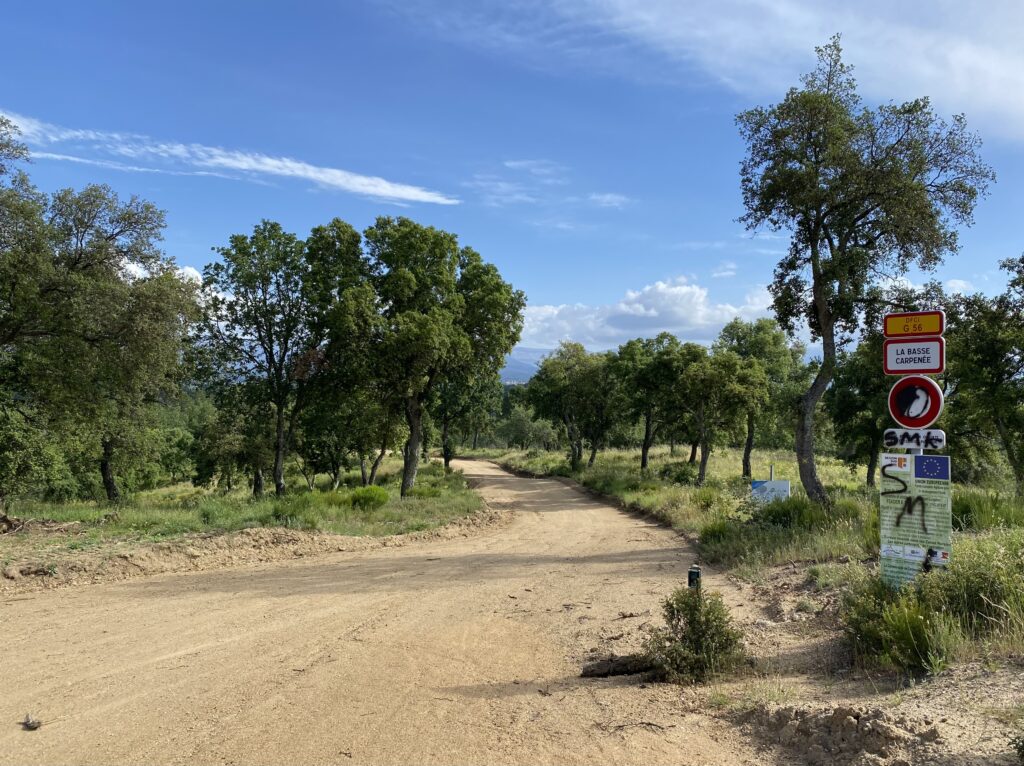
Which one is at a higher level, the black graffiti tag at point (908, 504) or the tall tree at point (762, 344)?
the tall tree at point (762, 344)

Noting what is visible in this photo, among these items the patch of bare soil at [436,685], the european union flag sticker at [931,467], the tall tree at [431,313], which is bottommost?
the patch of bare soil at [436,685]

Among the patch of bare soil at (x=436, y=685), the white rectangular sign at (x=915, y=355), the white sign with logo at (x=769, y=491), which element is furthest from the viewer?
the white sign with logo at (x=769, y=491)

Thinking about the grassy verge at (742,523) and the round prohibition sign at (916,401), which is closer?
the round prohibition sign at (916,401)

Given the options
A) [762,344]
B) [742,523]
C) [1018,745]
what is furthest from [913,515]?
[762,344]

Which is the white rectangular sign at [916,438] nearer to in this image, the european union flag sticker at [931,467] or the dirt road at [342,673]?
the european union flag sticker at [931,467]

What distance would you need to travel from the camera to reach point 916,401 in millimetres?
6312

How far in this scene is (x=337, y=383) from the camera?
71.9ft

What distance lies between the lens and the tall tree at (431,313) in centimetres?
2080

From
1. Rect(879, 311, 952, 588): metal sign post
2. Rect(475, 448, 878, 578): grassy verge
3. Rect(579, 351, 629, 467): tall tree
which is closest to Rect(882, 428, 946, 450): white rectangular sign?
Rect(879, 311, 952, 588): metal sign post

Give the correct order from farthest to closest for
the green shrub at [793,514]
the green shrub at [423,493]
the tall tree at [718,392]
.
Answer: the tall tree at [718,392] → the green shrub at [423,493] → the green shrub at [793,514]

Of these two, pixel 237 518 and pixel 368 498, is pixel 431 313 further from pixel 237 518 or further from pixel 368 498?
pixel 237 518

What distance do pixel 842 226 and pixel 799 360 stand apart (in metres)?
47.1

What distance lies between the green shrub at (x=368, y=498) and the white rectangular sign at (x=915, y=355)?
48.3ft

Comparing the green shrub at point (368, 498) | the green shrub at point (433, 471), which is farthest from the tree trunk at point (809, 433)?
the green shrub at point (433, 471)
